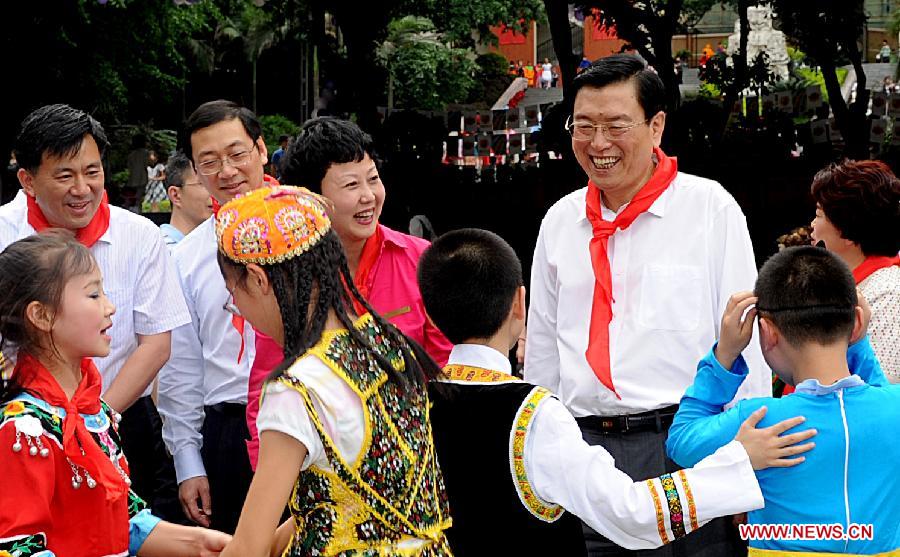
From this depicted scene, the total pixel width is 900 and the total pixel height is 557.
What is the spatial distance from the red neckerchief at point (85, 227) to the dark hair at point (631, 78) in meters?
1.66

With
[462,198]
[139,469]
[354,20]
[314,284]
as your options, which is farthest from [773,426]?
[354,20]

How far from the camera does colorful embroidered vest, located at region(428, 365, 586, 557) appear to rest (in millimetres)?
2588

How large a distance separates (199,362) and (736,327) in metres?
2.12

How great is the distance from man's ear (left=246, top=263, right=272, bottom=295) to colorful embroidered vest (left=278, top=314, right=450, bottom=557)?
0.16 metres

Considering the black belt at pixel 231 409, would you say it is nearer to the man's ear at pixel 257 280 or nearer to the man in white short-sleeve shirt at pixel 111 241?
the man in white short-sleeve shirt at pixel 111 241

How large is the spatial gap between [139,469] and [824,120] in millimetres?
A: 10458

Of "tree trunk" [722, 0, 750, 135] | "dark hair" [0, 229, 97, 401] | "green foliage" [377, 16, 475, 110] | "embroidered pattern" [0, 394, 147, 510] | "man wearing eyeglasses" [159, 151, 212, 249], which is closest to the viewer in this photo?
"embroidered pattern" [0, 394, 147, 510]

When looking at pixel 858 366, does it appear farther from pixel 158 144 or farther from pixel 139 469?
pixel 158 144

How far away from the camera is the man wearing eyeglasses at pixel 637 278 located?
136 inches

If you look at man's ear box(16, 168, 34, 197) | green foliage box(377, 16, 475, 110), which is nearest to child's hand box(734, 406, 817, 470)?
man's ear box(16, 168, 34, 197)

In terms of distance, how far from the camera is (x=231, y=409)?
4.02m

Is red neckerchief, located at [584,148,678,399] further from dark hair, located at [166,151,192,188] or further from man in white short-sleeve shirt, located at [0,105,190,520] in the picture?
dark hair, located at [166,151,192,188]

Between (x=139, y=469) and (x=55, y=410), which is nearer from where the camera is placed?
(x=55, y=410)

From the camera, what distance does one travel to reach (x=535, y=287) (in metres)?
3.83
